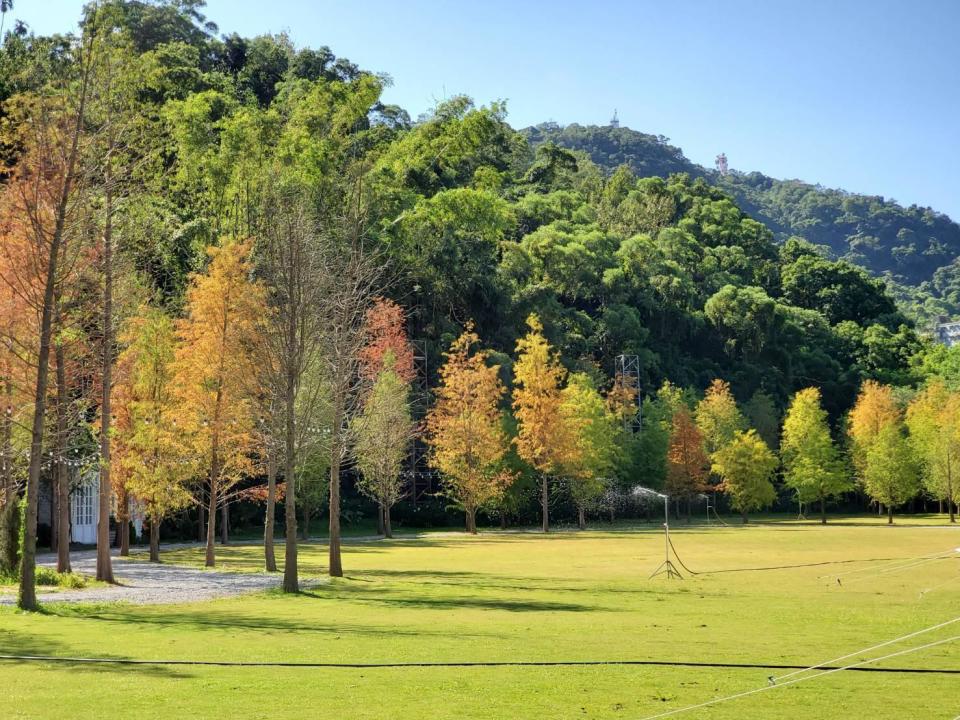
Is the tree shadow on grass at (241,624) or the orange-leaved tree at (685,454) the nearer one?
the tree shadow on grass at (241,624)

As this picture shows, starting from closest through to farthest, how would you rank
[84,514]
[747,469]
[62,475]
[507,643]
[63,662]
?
[63,662]
[507,643]
[62,475]
[84,514]
[747,469]

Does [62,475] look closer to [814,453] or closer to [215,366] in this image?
[215,366]

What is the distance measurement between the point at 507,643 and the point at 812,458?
65.2m

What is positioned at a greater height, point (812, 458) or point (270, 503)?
point (812, 458)

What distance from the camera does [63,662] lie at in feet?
41.4

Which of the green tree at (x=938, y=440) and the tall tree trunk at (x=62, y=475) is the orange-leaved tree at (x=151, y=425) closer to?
the tall tree trunk at (x=62, y=475)

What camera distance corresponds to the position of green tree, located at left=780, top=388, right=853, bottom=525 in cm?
7556

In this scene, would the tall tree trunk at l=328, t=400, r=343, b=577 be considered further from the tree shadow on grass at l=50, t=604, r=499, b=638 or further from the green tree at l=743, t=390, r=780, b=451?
the green tree at l=743, t=390, r=780, b=451

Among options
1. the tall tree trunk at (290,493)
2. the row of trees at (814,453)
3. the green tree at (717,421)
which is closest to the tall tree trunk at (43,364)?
the tall tree trunk at (290,493)

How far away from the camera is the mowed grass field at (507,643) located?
33.6 ft

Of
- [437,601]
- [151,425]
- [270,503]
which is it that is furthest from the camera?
[151,425]

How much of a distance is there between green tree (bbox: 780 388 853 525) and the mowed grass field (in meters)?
45.6

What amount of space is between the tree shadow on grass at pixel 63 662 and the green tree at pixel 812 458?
221ft

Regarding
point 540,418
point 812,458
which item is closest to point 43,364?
point 540,418
